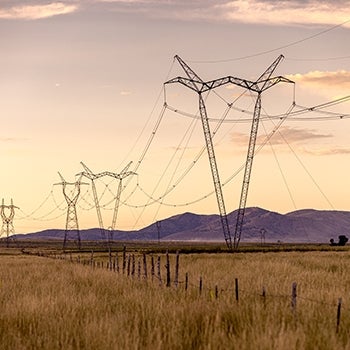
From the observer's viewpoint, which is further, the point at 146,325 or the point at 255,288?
the point at 255,288

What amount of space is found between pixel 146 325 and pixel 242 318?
2.15 metres

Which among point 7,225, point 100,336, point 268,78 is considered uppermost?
point 268,78

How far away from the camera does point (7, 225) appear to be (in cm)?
16850

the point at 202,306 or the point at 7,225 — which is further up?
the point at 7,225

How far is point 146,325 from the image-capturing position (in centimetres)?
1442

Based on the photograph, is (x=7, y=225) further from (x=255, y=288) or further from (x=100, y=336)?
(x=100, y=336)

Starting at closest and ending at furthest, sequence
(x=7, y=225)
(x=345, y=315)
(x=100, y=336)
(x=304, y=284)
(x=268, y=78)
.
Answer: (x=100, y=336) < (x=345, y=315) < (x=304, y=284) < (x=268, y=78) < (x=7, y=225)

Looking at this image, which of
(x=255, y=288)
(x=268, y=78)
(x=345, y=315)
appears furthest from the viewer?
(x=268, y=78)

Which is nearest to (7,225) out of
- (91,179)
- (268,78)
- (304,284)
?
(91,179)

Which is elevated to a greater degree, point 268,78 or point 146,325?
point 268,78

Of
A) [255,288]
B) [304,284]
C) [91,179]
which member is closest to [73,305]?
[255,288]

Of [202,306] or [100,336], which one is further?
[202,306]

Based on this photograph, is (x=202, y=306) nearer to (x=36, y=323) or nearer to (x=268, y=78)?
(x=36, y=323)

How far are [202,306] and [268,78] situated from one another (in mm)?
64924
